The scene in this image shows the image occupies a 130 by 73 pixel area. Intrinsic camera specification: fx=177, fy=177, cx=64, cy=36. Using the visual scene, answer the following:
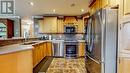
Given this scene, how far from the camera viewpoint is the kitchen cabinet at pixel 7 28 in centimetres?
1070

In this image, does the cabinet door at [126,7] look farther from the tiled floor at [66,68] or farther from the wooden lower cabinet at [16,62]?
the tiled floor at [66,68]

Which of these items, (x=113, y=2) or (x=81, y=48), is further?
(x=81, y=48)

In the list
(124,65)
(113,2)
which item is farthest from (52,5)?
(124,65)

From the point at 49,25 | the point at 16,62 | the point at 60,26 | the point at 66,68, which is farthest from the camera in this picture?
the point at 60,26

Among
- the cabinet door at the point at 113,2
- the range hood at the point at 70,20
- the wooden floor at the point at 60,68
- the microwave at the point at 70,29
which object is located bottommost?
the wooden floor at the point at 60,68

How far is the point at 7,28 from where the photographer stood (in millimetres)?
10758

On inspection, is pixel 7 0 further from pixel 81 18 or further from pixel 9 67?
pixel 81 18

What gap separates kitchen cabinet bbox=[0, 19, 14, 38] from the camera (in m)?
10.7

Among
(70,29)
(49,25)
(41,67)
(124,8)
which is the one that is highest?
(49,25)

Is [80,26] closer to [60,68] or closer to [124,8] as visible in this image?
[60,68]

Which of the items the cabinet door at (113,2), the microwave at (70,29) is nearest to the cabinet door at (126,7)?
the cabinet door at (113,2)

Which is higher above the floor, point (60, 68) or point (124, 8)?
point (124, 8)

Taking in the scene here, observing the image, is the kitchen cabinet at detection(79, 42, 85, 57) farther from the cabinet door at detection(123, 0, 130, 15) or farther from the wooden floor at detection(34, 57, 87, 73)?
the cabinet door at detection(123, 0, 130, 15)

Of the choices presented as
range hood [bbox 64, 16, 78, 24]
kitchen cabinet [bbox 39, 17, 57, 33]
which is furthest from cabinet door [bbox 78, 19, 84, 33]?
kitchen cabinet [bbox 39, 17, 57, 33]
